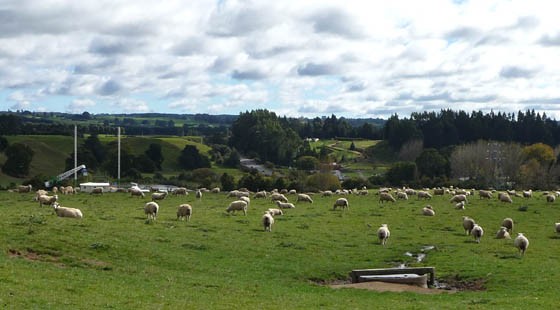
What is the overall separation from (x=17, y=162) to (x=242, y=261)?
102366 millimetres

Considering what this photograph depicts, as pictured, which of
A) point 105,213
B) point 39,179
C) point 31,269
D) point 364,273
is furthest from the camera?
point 39,179

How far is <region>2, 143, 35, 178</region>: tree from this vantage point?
388 ft

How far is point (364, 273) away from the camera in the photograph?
83.7 ft

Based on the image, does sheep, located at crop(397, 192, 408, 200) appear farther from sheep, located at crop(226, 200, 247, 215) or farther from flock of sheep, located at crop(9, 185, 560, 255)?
sheep, located at crop(226, 200, 247, 215)

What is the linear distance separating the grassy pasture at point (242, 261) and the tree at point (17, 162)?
271 feet

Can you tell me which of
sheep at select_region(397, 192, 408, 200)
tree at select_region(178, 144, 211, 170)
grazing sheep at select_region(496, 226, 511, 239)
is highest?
grazing sheep at select_region(496, 226, 511, 239)

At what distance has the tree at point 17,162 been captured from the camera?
118312mm

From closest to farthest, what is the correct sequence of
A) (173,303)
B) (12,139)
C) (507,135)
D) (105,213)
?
(173,303) → (105,213) → (12,139) → (507,135)

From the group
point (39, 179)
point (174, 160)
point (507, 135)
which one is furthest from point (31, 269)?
point (507, 135)

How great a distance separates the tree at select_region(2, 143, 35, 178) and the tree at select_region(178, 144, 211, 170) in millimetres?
37895

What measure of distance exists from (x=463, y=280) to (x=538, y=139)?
7192 inches

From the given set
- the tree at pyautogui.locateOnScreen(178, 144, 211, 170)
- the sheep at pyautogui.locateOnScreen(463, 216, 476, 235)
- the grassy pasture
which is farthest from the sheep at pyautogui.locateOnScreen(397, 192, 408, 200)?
the tree at pyautogui.locateOnScreen(178, 144, 211, 170)

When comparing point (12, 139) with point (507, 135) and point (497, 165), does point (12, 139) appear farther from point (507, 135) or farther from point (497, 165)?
point (507, 135)

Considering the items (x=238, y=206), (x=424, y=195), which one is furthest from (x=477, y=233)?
(x=424, y=195)
